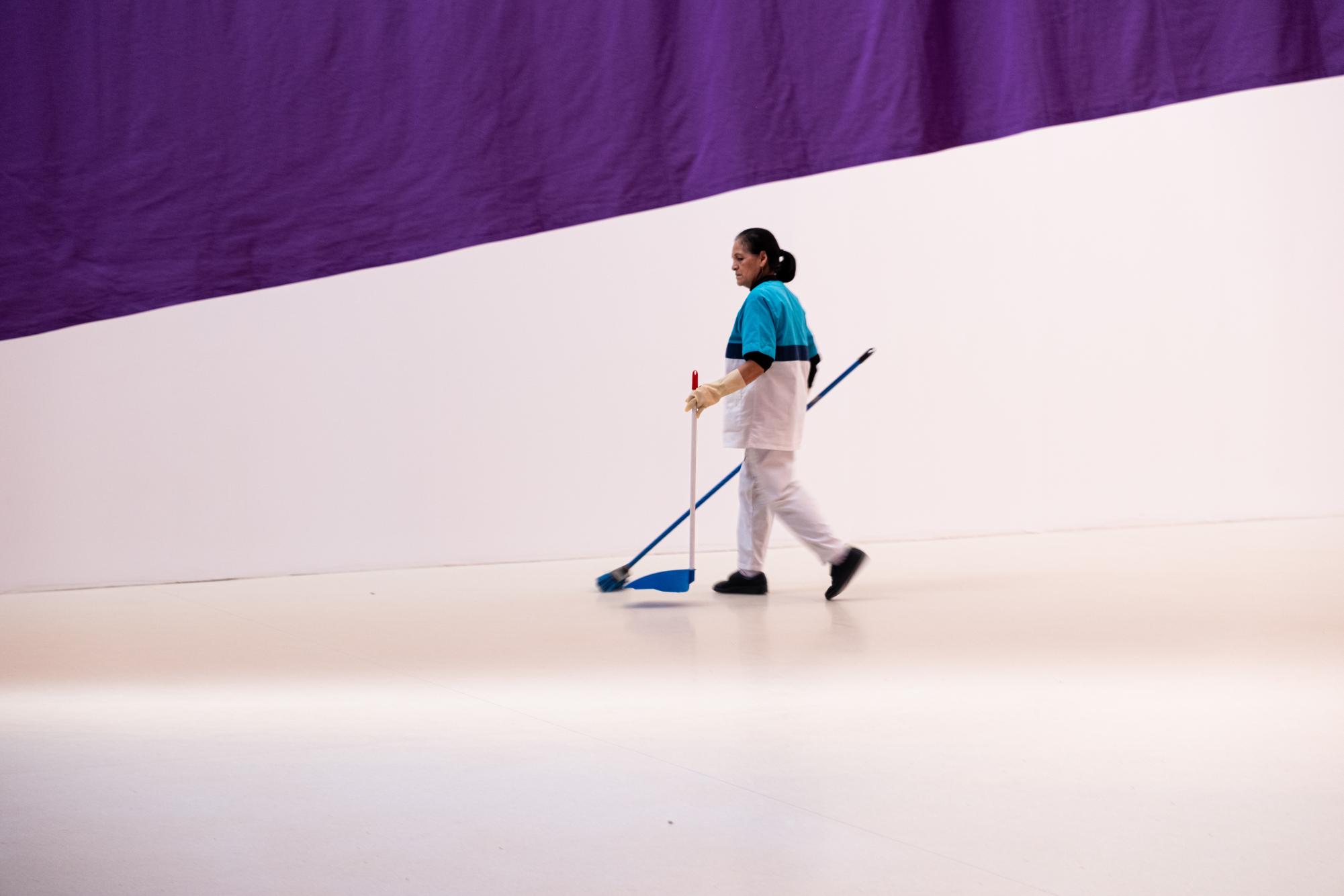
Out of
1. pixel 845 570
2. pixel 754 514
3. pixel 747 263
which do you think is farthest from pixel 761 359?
pixel 845 570

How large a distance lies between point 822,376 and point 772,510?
1.23m

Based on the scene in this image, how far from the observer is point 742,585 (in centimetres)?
316

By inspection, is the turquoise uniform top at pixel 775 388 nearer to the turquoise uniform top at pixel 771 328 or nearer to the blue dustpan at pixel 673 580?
the turquoise uniform top at pixel 771 328

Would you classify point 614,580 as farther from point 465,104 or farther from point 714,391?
point 465,104

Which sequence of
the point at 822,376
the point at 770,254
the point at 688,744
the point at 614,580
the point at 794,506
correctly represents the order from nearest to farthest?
1. the point at 688,744
2. the point at 794,506
3. the point at 770,254
4. the point at 614,580
5. the point at 822,376

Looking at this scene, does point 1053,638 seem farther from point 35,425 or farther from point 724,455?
point 35,425

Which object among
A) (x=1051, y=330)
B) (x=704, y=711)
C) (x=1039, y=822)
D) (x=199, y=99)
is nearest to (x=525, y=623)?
(x=704, y=711)

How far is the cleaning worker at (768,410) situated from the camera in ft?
9.80

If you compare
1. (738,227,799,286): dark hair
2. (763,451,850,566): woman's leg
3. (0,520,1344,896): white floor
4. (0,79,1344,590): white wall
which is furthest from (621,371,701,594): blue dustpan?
(0,79,1344,590): white wall

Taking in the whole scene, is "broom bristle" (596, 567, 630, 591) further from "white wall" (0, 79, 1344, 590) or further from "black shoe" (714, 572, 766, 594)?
"white wall" (0, 79, 1344, 590)

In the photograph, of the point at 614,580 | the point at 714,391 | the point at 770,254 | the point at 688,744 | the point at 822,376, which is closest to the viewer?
the point at 688,744

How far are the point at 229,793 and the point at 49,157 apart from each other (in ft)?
5.50

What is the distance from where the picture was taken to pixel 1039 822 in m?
1.34

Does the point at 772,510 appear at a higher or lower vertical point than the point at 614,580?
higher
